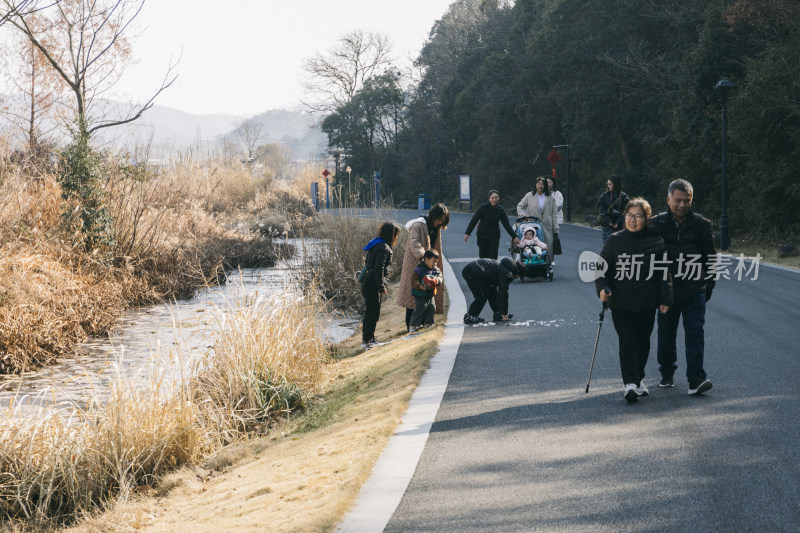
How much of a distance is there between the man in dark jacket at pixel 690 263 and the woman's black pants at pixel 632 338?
29 centimetres

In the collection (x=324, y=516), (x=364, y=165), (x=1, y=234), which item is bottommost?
(x=324, y=516)

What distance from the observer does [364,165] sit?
76.7 meters

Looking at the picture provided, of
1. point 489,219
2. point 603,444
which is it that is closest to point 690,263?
point 603,444

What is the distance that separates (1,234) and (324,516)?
13265 millimetres

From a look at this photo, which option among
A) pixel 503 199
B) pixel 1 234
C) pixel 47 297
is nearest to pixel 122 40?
pixel 1 234

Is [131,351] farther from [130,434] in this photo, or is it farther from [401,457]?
[401,457]

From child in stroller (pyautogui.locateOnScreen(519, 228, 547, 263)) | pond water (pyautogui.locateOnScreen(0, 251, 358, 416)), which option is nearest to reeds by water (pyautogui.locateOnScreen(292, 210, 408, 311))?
pond water (pyautogui.locateOnScreen(0, 251, 358, 416))

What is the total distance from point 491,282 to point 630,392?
15.1 ft

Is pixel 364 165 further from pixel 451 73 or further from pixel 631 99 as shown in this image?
pixel 631 99

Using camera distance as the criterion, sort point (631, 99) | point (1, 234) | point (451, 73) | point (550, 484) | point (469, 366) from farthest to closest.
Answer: point (451, 73), point (631, 99), point (1, 234), point (469, 366), point (550, 484)

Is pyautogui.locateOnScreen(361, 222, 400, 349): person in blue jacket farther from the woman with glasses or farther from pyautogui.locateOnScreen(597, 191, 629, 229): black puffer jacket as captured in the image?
pyautogui.locateOnScreen(597, 191, 629, 229): black puffer jacket

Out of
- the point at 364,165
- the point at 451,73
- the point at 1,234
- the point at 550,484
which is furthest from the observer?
the point at 364,165

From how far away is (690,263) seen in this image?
741cm

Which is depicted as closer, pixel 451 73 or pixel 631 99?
pixel 631 99
